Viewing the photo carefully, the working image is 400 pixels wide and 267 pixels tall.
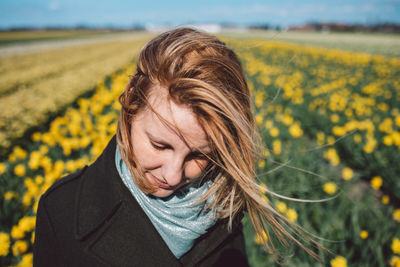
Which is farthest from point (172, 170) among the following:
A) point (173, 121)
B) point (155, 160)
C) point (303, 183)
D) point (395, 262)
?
point (303, 183)

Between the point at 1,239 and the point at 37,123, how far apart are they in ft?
8.73

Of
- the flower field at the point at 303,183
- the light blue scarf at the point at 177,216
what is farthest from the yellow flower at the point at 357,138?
the light blue scarf at the point at 177,216

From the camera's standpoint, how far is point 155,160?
978mm

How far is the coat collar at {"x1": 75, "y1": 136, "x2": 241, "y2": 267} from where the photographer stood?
1025mm

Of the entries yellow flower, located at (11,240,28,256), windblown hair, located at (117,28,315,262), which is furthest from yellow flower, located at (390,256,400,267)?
yellow flower, located at (11,240,28,256)

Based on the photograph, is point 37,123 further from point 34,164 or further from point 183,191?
point 183,191

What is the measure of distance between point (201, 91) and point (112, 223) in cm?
72

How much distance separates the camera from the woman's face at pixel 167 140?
932mm

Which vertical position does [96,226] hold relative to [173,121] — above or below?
below

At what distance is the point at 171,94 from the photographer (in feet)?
3.12

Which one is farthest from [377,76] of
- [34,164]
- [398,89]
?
[34,164]

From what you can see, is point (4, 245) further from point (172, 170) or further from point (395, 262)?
point (395, 262)

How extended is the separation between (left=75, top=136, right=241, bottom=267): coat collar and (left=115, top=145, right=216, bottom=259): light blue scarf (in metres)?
0.06

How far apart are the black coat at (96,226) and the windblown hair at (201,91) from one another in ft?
0.45
